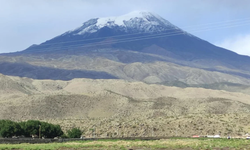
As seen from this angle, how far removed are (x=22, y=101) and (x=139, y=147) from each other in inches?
4642

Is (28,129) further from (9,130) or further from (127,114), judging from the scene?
(127,114)

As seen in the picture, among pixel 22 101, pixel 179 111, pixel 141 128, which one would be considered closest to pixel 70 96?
pixel 22 101

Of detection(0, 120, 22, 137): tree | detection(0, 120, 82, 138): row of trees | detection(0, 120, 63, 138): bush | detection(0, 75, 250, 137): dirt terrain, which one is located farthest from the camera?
detection(0, 75, 250, 137): dirt terrain

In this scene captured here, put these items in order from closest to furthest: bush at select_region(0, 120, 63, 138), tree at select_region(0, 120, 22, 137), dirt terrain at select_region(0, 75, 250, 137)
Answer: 1. tree at select_region(0, 120, 22, 137)
2. bush at select_region(0, 120, 63, 138)
3. dirt terrain at select_region(0, 75, 250, 137)

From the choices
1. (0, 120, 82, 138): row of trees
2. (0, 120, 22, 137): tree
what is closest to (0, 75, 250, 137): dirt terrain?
(0, 120, 82, 138): row of trees

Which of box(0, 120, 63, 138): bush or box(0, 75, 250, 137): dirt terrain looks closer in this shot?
box(0, 120, 63, 138): bush

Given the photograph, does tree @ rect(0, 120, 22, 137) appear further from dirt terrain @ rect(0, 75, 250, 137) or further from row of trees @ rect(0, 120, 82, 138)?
dirt terrain @ rect(0, 75, 250, 137)

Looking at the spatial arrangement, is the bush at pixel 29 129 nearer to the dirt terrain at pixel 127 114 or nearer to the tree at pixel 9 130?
the tree at pixel 9 130

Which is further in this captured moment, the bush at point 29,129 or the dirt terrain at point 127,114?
the dirt terrain at point 127,114

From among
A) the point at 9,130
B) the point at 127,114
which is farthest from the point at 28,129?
the point at 127,114

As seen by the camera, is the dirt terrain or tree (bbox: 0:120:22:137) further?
the dirt terrain

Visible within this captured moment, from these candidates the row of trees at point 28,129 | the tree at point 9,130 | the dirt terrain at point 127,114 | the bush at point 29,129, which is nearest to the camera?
the tree at point 9,130

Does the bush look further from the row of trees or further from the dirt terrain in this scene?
the dirt terrain

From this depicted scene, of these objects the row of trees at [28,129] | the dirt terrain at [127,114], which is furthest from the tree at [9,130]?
the dirt terrain at [127,114]
